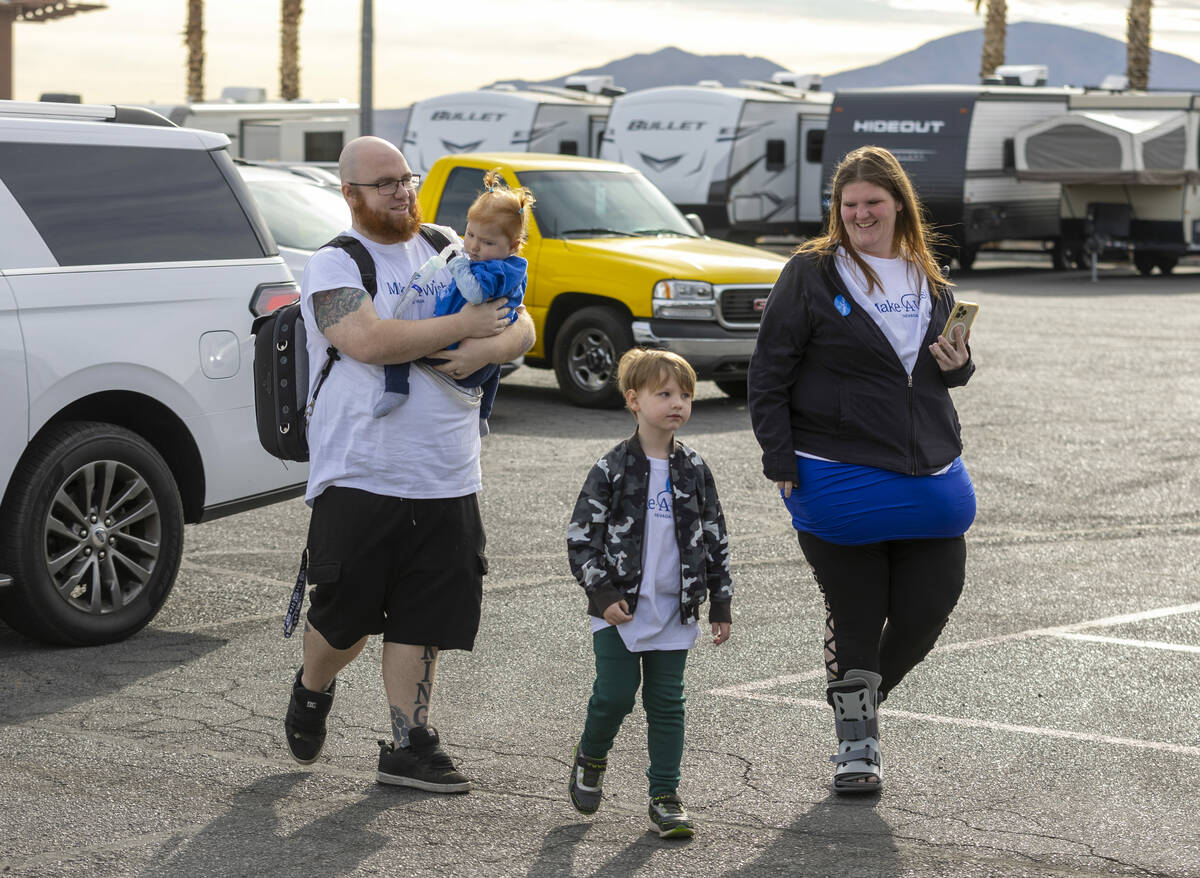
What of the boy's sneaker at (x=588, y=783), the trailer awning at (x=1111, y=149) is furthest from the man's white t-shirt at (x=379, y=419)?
the trailer awning at (x=1111, y=149)

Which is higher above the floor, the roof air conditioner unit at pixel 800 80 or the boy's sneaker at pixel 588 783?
the roof air conditioner unit at pixel 800 80

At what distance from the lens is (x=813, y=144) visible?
29.9 meters

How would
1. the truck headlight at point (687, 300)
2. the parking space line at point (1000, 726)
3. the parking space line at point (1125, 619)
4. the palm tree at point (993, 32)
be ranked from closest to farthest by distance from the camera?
the parking space line at point (1000, 726) < the parking space line at point (1125, 619) < the truck headlight at point (687, 300) < the palm tree at point (993, 32)

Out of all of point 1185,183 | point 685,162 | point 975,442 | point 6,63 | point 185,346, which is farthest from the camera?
point 6,63

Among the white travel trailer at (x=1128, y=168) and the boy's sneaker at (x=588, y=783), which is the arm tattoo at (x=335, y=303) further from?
the white travel trailer at (x=1128, y=168)

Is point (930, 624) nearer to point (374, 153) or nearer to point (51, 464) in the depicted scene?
point (374, 153)

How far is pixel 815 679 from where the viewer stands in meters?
5.78

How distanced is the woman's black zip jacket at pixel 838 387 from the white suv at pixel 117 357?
253 centimetres

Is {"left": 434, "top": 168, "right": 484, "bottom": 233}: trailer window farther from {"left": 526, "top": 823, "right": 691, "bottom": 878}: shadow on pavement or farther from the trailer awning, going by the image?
the trailer awning

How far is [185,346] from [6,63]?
39.9 m

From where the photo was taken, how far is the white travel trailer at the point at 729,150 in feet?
92.4

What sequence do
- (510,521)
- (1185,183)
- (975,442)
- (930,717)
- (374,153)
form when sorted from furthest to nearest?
(1185,183), (975,442), (510,521), (930,717), (374,153)

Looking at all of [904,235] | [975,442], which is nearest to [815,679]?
[904,235]

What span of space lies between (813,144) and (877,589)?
1021 inches
